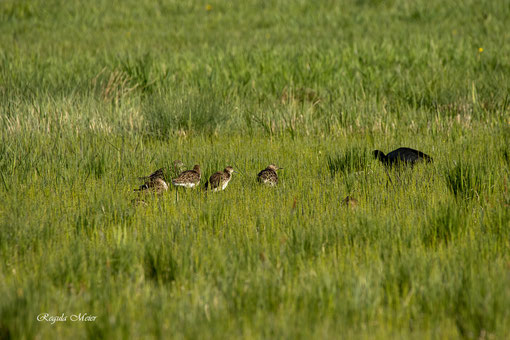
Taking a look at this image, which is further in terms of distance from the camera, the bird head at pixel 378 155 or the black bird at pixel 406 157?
the bird head at pixel 378 155

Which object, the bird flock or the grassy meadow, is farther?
the bird flock

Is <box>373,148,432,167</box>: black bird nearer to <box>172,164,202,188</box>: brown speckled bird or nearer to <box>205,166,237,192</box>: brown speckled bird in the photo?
<box>205,166,237,192</box>: brown speckled bird

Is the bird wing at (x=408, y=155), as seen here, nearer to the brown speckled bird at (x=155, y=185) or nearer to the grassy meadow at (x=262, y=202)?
the grassy meadow at (x=262, y=202)

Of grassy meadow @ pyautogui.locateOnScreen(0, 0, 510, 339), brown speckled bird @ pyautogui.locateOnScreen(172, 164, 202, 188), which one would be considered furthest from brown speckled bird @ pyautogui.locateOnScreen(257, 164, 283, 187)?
brown speckled bird @ pyautogui.locateOnScreen(172, 164, 202, 188)

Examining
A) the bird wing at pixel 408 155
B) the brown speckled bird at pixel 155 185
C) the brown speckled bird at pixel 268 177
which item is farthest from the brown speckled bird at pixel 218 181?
the bird wing at pixel 408 155

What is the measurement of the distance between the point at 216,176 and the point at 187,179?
316mm

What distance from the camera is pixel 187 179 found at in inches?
232

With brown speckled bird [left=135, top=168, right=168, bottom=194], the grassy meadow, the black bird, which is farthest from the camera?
the black bird

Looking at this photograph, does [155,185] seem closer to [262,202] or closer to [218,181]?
[218,181]

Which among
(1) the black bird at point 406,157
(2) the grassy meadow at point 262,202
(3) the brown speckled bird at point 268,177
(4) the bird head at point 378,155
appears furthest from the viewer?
(4) the bird head at point 378,155

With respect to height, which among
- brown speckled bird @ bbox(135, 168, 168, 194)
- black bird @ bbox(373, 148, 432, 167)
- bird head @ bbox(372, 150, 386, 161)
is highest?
brown speckled bird @ bbox(135, 168, 168, 194)

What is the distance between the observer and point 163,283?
3748 mm

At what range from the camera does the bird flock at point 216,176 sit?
227 inches

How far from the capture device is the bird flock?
5773 millimetres
